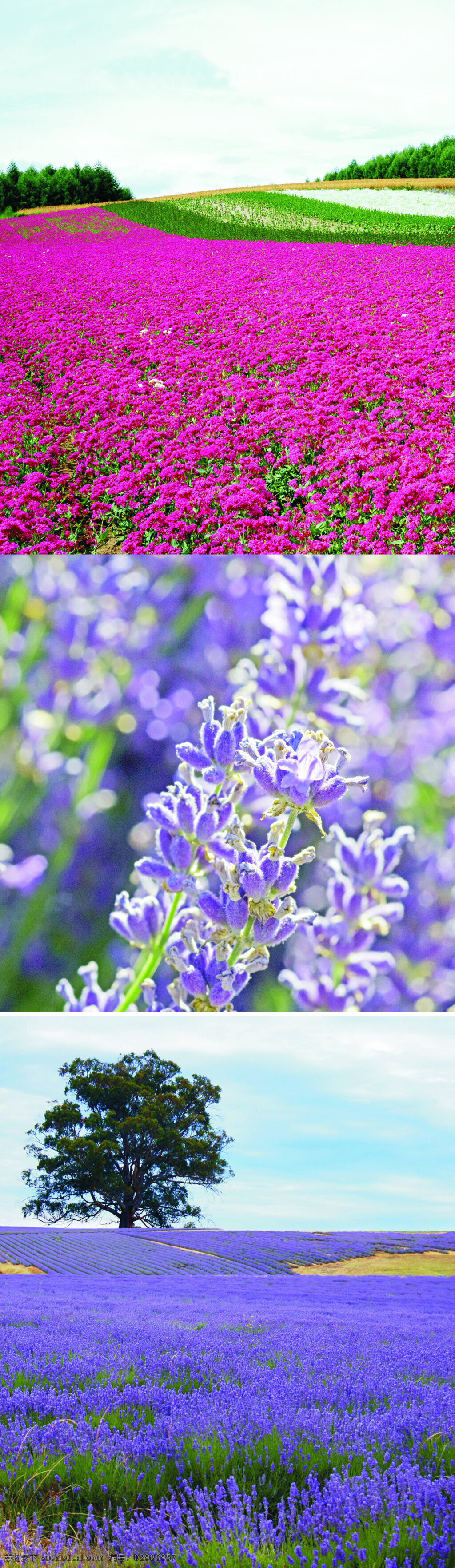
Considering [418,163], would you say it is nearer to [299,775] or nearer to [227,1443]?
[299,775]

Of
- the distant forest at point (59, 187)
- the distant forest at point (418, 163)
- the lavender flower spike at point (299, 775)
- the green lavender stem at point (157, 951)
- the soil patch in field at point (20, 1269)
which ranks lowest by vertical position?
the soil patch in field at point (20, 1269)

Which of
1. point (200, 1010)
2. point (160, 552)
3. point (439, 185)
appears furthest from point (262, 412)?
point (439, 185)


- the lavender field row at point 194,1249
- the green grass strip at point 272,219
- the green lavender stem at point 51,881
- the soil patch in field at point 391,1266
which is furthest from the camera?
the green grass strip at point 272,219

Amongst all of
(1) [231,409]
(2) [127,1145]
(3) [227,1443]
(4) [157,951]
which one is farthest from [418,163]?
(3) [227,1443]

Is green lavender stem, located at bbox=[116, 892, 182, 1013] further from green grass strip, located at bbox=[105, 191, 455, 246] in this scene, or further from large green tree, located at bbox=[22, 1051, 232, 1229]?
green grass strip, located at bbox=[105, 191, 455, 246]

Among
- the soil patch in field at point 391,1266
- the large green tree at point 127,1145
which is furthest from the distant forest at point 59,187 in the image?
the soil patch in field at point 391,1266

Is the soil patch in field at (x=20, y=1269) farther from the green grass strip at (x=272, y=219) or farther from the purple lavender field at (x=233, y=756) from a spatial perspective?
the green grass strip at (x=272, y=219)
